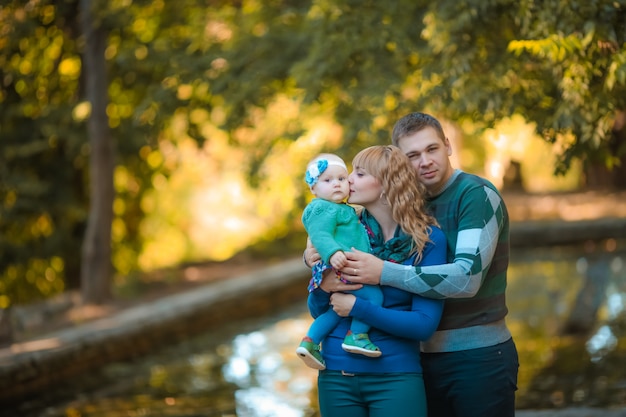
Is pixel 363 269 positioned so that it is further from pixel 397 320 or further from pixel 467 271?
pixel 467 271

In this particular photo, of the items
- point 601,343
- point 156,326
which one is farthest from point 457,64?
point 156,326

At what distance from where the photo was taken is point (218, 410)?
736 centimetres

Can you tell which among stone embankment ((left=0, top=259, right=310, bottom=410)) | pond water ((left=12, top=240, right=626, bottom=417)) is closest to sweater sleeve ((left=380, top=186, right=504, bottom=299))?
pond water ((left=12, top=240, right=626, bottom=417))

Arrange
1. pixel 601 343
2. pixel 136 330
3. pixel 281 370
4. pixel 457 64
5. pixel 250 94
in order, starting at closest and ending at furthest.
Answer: pixel 457 64
pixel 281 370
pixel 601 343
pixel 250 94
pixel 136 330

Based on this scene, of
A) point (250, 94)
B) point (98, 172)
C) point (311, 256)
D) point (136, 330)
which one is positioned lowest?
point (311, 256)

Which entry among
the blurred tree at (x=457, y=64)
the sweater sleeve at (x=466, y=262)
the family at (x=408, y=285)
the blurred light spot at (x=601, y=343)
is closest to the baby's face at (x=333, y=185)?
the family at (x=408, y=285)

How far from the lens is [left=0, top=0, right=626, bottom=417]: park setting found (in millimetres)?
6121

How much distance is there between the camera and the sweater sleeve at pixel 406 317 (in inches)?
131

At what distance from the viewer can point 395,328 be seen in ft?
10.9

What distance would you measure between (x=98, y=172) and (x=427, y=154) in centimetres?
924

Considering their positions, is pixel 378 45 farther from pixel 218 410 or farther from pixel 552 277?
pixel 552 277

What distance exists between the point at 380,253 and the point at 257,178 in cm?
836

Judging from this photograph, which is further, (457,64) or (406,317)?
(457,64)

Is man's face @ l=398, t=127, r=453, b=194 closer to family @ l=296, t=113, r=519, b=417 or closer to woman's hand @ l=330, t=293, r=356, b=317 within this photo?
family @ l=296, t=113, r=519, b=417
